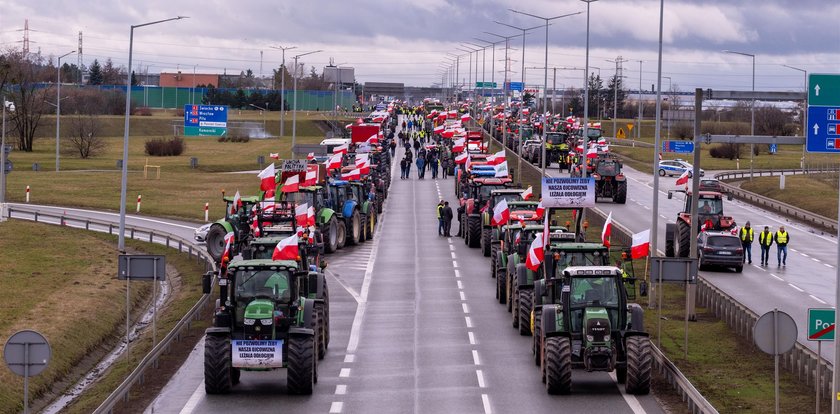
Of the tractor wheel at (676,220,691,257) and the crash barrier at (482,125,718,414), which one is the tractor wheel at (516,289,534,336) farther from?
the tractor wheel at (676,220,691,257)

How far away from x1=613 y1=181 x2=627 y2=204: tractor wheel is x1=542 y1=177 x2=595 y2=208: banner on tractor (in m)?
33.3

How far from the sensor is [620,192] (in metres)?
67.8

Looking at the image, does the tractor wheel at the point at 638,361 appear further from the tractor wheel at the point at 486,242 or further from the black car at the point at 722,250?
the tractor wheel at the point at 486,242

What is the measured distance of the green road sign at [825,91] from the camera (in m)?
24.7

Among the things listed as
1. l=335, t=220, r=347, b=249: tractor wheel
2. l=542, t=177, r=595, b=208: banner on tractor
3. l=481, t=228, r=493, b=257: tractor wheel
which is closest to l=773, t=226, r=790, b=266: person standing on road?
l=481, t=228, r=493, b=257: tractor wheel

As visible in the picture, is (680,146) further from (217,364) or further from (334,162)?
(217,364)

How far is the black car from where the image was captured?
4469 cm

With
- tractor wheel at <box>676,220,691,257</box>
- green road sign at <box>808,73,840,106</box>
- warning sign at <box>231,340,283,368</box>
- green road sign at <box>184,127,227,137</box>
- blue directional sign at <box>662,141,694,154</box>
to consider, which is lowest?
warning sign at <box>231,340,283,368</box>

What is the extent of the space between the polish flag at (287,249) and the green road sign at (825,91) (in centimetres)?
1111

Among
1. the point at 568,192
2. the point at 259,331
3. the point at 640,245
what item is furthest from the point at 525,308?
the point at 259,331

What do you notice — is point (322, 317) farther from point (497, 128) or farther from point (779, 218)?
point (497, 128)

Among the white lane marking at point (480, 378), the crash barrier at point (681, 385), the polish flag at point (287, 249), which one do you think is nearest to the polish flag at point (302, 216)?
the polish flag at point (287, 249)

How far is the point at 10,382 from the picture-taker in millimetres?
27156

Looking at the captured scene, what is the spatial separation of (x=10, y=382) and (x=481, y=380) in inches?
396
